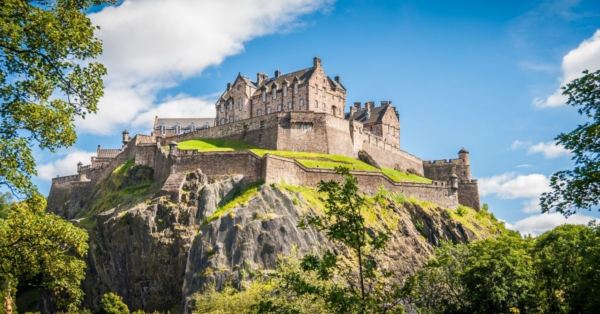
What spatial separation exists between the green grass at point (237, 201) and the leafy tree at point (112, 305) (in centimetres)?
958

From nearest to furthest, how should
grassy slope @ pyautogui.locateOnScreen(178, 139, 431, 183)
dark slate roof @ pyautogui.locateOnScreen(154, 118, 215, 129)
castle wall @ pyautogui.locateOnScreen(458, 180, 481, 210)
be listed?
grassy slope @ pyautogui.locateOnScreen(178, 139, 431, 183)
castle wall @ pyautogui.locateOnScreen(458, 180, 481, 210)
dark slate roof @ pyautogui.locateOnScreen(154, 118, 215, 129)

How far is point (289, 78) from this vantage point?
80.3m

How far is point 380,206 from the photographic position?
55.1m

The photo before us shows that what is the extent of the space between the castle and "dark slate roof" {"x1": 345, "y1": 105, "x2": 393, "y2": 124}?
0.63 feet

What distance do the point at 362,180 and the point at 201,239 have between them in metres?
19.9

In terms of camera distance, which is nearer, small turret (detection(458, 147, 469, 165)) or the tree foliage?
the tree foliage

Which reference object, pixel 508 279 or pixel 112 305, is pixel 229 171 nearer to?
pixel 112 305

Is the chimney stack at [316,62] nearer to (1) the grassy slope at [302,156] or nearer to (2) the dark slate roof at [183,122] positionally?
(1) the grassy slope at [302,156]

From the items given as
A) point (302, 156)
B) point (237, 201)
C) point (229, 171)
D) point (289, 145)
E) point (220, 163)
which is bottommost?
point (237, 201)

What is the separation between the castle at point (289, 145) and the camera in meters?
53.0

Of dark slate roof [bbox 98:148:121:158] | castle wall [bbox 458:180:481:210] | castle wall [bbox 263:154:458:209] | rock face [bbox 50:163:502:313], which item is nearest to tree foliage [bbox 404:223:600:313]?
rock face [bbox 50:163:502:313]

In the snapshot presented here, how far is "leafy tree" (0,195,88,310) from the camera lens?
1563cm

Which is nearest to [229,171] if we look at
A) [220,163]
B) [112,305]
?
[220,163]

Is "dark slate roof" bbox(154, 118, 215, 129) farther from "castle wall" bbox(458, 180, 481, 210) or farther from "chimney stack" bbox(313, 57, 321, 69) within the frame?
"castle wall" bbox(458, 180, 481, 210)
